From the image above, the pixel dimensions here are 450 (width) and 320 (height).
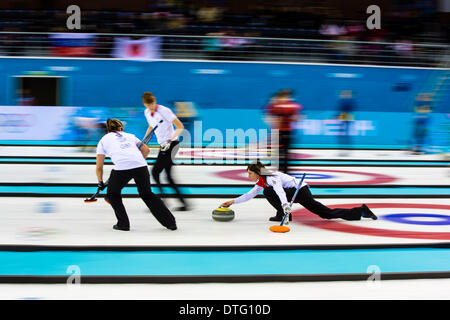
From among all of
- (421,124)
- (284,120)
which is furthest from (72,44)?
(284,120)

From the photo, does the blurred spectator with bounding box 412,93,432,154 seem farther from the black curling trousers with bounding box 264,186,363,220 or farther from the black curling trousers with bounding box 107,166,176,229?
the black curling trousers with bounding box 107,166,176,229

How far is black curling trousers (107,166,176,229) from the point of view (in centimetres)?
656

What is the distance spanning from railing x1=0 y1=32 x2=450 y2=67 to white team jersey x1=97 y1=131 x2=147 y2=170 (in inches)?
586

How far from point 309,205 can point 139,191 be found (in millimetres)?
2264

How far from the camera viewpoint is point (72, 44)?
20797 mm

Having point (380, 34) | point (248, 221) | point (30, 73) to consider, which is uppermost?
point (380, 34)

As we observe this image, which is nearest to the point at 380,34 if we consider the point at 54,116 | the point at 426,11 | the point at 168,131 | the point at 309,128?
the point at 426,11

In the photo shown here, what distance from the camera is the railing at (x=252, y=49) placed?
20781mm

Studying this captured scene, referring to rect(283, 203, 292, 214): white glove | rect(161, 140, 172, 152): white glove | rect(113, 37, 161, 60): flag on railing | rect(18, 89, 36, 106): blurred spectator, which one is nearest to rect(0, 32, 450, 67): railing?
rect(113, 37, 161, 60): flag on railing

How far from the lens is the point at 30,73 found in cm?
2061
